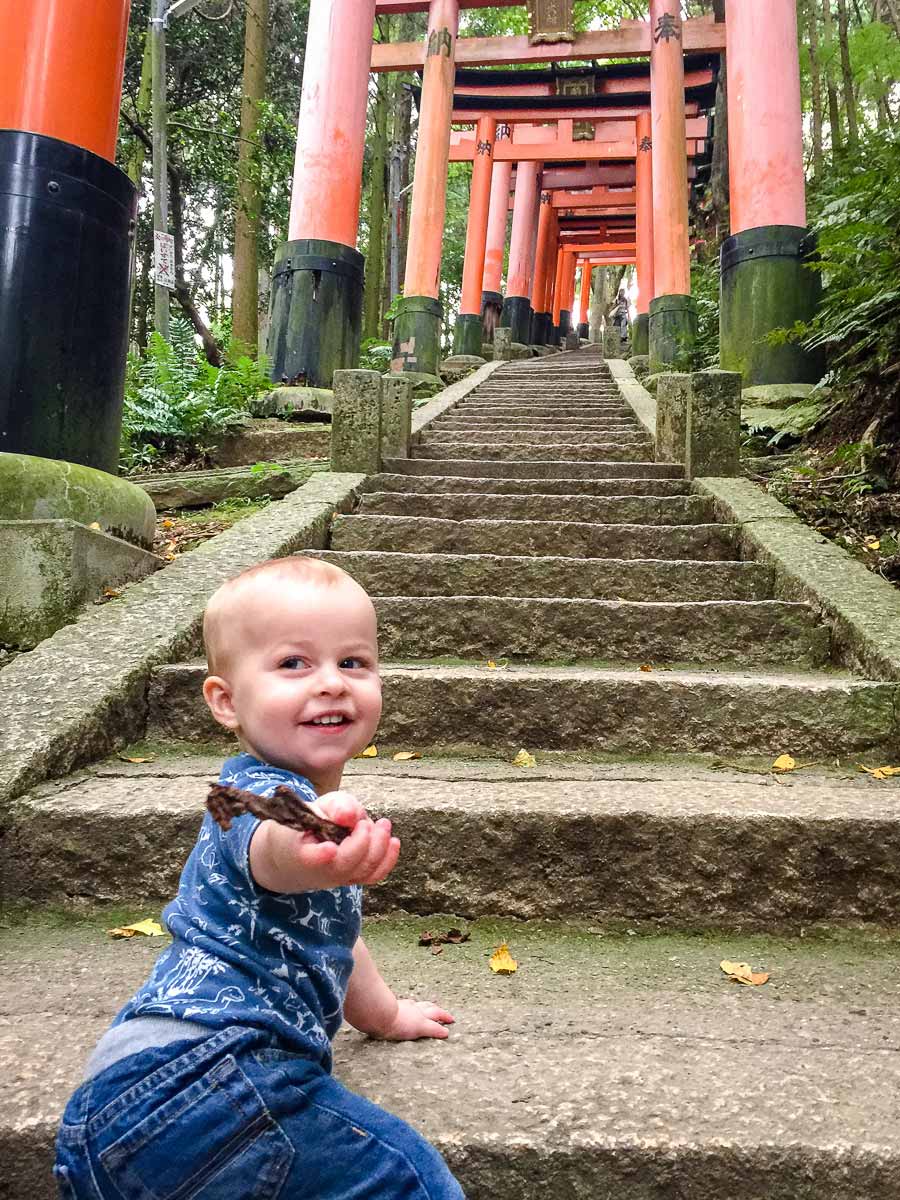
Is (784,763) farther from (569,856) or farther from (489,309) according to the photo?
(489,309)

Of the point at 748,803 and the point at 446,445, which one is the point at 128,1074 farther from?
the point at 446,445

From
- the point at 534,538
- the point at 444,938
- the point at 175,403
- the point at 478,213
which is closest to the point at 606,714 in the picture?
the point at 444,938

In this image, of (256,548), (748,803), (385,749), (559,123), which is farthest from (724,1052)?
(559,123)

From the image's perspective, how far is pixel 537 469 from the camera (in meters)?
5.19

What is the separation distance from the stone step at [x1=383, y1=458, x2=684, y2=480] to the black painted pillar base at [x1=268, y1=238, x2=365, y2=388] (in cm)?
312

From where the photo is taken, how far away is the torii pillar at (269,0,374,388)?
8.02 meters

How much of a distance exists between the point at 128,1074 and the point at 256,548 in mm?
2583

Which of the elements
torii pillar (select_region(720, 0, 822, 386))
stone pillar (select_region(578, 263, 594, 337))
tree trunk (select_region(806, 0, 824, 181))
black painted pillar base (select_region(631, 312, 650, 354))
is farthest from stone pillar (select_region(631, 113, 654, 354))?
stone pillar (select_region(578, 263, 594, 337))

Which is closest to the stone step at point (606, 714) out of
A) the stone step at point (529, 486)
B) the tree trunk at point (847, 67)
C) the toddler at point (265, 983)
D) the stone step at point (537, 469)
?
the toddler at point (265, 983)

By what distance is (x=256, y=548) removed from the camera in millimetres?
3473

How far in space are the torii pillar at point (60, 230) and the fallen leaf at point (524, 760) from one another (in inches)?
77.3

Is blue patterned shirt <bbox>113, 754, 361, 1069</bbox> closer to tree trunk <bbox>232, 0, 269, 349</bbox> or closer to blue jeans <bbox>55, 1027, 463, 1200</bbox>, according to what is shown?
blue jeans <bbox>55, 1027, 463, 1200</bbox>

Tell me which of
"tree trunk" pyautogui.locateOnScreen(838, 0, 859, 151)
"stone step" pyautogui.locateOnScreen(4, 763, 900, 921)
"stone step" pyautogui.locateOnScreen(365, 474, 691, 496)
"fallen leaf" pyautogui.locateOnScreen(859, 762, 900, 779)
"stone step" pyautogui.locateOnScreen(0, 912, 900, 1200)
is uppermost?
"tree trunk" pyautogui.locateOnScreen(838, 0, 859, 151)

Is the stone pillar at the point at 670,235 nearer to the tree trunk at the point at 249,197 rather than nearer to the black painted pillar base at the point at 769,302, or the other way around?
the black painted pillar base at the point at 769,302
